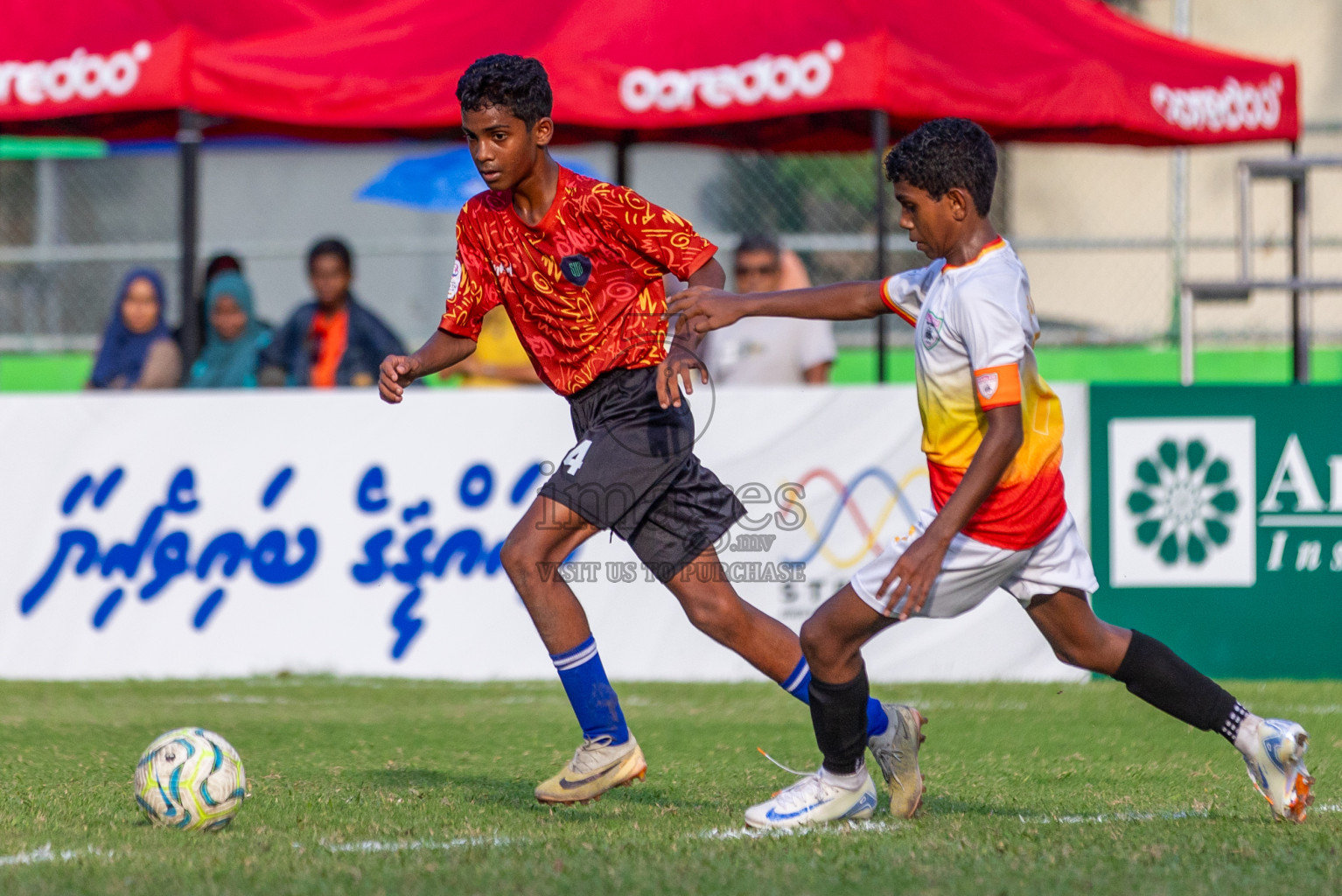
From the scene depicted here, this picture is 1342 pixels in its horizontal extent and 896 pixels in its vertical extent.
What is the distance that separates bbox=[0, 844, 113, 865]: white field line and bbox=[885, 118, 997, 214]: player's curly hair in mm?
2445

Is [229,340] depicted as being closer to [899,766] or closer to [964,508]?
Result: [899,766]

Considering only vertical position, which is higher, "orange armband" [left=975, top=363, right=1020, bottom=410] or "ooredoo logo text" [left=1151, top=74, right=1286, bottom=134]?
"ooredoo logo text" [left=1151, top=74, right=1286, bottom=134]

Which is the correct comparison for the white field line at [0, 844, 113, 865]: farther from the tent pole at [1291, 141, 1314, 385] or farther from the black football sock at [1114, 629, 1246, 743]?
the tent pole at [1291, 141, 1314, 385]

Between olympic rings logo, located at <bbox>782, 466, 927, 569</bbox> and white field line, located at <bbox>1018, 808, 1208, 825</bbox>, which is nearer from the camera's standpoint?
white field line, located at <bbox>1018, 808, 1208, 825</bbox>

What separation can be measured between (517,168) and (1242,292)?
6.22 m

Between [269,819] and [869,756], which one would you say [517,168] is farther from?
[869,756]

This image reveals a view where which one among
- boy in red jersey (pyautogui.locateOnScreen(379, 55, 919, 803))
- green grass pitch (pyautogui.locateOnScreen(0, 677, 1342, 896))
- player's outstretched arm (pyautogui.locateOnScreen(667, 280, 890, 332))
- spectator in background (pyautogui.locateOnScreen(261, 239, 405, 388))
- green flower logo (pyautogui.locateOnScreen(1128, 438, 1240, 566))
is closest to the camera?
green grass pitch (pyautogui.locateOnScreen(0, 677, 1342, 896))

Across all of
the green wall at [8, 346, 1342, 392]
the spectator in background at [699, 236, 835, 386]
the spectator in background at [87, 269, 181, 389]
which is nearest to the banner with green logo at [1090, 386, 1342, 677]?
the spectator in background at [699, 236, 835, 386]

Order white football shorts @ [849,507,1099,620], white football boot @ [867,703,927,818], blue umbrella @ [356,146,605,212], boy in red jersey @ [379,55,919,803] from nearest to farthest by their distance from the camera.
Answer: white football shorts @ [849,507,1099,620]
white football boot @ [867,703,927,818]
boy in red jersey @ [379,55,919,803]
blue umbrella @ [356,146,605,212]

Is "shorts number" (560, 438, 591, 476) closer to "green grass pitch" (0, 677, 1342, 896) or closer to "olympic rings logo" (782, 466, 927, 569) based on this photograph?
"green grass pitch" (0, 677, 1342, 896)

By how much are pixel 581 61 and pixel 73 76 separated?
284cm

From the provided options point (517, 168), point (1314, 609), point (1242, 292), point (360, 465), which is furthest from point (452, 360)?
point (1242, 292)

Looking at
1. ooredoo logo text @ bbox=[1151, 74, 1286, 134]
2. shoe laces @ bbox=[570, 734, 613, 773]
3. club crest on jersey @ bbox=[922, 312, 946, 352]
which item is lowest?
shoe laces @ bbox=[570, 734, 613, 773]

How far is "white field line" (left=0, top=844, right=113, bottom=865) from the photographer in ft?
12.5
